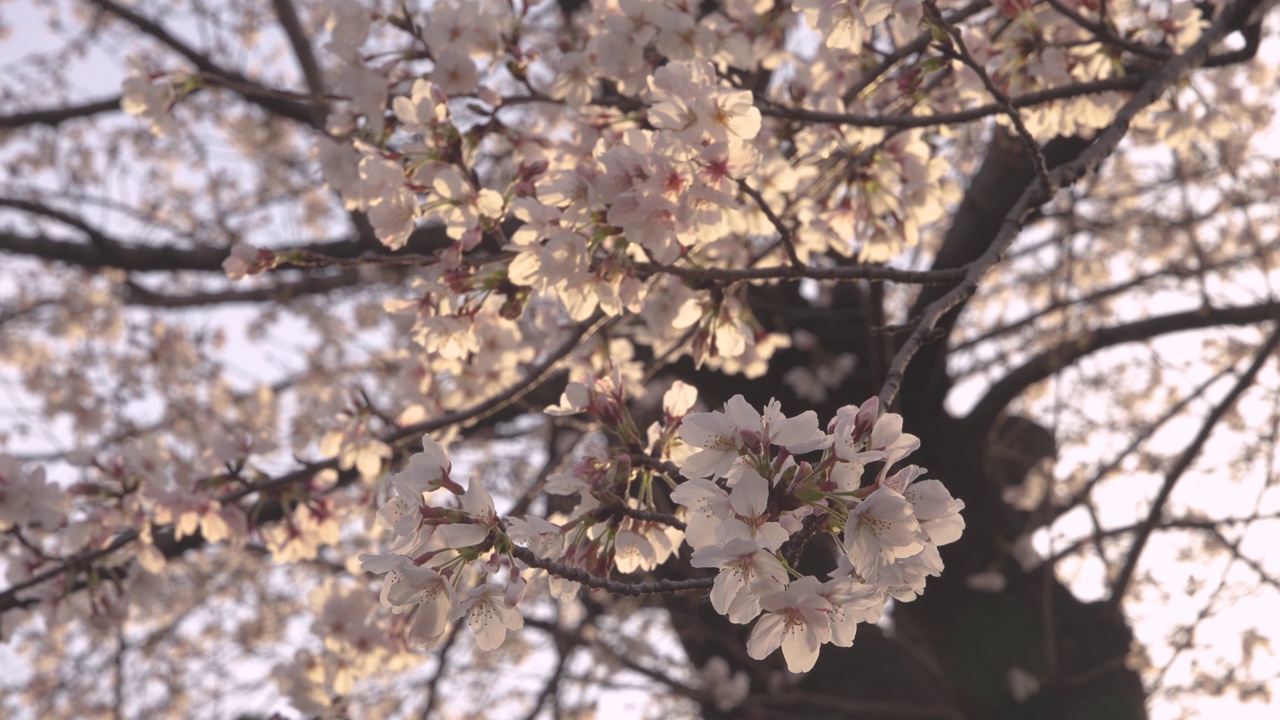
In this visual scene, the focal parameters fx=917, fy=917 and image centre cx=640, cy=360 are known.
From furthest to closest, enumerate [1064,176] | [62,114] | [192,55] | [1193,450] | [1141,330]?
[62,114]
[192,55]
[1141,330]
[1193,450]
[1064,176]

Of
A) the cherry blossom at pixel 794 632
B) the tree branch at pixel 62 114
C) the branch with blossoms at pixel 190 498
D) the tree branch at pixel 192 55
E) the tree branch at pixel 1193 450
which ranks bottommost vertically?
the cherry blossom at pixel 794 632

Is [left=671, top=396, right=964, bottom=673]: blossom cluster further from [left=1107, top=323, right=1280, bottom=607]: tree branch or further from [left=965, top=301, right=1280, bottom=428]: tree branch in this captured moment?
[left=965, top=301, right=1280, bottom=428]: tree branch

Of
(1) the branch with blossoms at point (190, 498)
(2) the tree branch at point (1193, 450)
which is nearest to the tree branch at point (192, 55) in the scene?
(1) the branch with blossoms at point (190, 498)

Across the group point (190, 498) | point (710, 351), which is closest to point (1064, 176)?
point (710, 351)

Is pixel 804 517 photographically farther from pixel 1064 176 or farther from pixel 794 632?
pixel 1064 176

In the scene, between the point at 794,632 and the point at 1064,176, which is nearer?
the point at 794,632

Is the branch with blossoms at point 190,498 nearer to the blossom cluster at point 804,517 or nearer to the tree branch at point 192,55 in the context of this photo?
the blossom cluster at point 804,517

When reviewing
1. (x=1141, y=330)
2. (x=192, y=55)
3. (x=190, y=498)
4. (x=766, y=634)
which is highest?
(x=192, y=55)

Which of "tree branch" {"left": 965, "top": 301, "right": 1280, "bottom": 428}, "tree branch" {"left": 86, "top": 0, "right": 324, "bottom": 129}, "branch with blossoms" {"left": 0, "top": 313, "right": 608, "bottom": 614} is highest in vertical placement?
"tree branch" {"left": 86, "top": 0, "right": 324, "bottom": 129}

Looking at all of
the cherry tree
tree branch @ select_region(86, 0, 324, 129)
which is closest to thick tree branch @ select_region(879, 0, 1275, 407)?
the cherry tree

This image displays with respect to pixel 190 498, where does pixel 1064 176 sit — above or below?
above

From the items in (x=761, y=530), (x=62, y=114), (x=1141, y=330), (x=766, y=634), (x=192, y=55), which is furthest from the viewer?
(x=62, y=114)

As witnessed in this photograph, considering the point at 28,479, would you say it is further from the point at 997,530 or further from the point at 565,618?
the point at 565,618

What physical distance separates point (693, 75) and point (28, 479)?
2.16 meters
